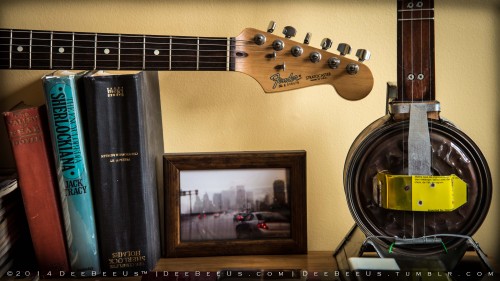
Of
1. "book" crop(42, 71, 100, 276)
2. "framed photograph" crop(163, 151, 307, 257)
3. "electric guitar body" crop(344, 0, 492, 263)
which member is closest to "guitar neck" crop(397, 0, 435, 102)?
"electric guitar body" crop(344, 0, 492, 263)

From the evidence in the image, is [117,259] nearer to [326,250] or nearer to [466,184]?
[326,250]

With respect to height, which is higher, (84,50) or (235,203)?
(84,50)

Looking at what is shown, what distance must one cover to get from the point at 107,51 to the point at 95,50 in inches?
0.8

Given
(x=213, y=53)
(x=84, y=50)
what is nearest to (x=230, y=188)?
(x=213, y=53)

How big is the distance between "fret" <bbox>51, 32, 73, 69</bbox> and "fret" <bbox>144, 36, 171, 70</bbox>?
0.44 feet

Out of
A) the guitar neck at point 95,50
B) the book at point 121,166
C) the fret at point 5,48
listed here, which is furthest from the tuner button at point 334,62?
the fret at point 5,48

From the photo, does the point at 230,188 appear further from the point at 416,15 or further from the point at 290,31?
the point at 416,15

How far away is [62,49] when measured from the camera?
96 centimetres

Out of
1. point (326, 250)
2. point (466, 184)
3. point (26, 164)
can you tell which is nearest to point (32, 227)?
point (26, 164)

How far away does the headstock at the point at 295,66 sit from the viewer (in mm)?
974

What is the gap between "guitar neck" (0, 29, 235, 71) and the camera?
96 cm

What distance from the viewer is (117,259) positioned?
0.95m

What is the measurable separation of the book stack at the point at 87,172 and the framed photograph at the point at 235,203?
0.08 meters

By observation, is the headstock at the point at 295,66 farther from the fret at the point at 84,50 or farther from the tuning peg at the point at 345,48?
the fret at the point at 84,50
